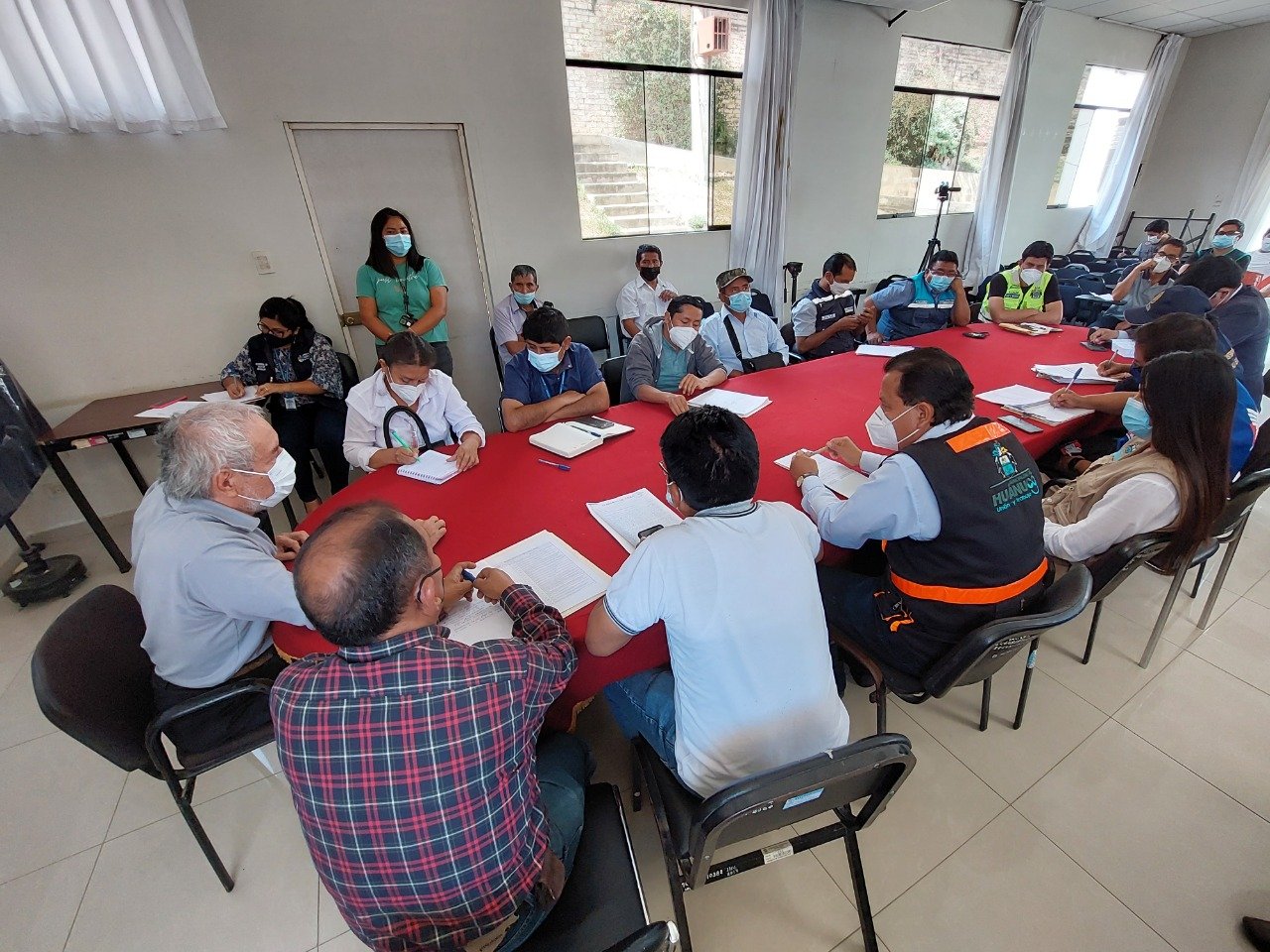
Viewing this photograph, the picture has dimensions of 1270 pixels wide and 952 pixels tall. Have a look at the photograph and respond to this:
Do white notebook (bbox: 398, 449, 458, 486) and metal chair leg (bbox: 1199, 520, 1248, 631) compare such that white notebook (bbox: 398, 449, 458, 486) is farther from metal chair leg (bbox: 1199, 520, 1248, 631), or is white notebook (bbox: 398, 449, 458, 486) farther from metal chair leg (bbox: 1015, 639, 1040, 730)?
metal chair leg (bbox: 1199, 520, 1248, 631)

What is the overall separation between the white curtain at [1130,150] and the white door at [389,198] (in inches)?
335

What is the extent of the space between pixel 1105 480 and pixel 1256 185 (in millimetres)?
8692

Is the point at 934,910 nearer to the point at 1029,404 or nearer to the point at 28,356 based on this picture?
the point at 1029,404

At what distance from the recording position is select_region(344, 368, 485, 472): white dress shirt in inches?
79.3

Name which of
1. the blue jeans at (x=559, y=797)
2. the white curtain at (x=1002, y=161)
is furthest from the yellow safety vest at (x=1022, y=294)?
the blue jeans at (x=559, y=797)

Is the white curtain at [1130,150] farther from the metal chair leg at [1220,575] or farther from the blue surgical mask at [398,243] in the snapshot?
the blue surgical mask at [398,243]

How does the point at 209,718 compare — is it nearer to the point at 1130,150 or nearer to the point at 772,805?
the point at 772,805

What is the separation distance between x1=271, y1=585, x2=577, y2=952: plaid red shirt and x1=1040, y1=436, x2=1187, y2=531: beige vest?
1.85m

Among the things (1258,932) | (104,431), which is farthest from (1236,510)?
(104,431)

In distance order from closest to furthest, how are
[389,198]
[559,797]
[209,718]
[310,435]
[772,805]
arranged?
[772,805], [559,797], [209,718], [310,435], [389,198]

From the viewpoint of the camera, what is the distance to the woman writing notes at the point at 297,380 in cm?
292

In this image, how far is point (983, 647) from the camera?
1.17m

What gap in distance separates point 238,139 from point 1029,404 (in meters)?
4.31

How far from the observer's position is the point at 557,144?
3.64 m
